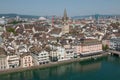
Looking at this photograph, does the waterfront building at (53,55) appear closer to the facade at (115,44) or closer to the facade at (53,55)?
the facade at (53,55)

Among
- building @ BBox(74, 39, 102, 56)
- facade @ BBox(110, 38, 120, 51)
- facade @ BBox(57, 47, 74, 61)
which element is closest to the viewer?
facade @ BBox(57, 47, 74, 61)

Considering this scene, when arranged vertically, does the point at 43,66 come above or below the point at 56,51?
below

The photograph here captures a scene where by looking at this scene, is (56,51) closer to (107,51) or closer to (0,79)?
(0,79)

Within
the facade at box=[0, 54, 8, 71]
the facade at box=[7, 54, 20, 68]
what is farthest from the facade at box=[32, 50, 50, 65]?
the facade at box=[0, 54, 8, 71]

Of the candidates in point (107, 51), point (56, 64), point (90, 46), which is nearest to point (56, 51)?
point (56, 64)

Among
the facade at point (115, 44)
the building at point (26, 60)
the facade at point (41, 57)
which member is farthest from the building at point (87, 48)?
the building at point (26, 60)

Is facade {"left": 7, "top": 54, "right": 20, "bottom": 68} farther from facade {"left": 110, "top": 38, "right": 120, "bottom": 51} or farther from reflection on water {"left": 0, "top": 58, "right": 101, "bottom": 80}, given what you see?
facade {"left": 110, "top": 38, "right": 120, "bottom": 51}

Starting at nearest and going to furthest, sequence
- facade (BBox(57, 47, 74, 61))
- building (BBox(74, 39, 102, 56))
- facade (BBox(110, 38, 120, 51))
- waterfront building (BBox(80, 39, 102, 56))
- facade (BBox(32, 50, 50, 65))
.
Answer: facade (BBox(32, 50, 50, 65)) < facade (BBox(57, 47, 74, 61)) < building (BBox(74, 39, 102, 56)) < waterfront building (BBox(80, 39, 102, 56)) < facade (BBox(110, 38, 120, 51))
